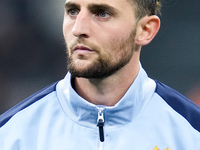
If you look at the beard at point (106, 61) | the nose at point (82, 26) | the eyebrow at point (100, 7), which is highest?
the eyebrow at point (100, 7)

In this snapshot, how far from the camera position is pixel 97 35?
7.72ft

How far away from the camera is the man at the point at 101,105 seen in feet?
7.70

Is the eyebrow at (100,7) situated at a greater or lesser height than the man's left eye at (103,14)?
greater

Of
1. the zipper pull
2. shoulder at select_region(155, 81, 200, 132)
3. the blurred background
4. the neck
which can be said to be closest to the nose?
the neck

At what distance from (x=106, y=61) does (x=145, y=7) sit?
43 cm

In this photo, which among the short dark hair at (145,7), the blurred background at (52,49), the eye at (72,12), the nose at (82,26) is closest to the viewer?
the nose at (82,26)

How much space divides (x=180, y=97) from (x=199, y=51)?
8.56ft

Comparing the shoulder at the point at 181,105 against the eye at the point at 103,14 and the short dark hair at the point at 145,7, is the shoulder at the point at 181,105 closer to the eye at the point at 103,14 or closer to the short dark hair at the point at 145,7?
the short dark hair at the point at 145,7

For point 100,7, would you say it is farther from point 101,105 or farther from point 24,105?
point 24,105

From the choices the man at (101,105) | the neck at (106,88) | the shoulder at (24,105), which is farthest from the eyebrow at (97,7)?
the shoulder at (24,105)

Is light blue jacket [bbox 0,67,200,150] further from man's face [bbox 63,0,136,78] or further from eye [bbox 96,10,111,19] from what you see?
eye [bbox 96,10,111,19]

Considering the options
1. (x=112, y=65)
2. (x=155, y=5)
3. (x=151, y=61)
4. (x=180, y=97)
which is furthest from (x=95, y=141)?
(x=151, y=61)

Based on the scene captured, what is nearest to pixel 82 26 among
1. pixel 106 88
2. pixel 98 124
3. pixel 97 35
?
pixel 97 35

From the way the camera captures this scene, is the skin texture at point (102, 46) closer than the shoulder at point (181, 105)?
Yes
